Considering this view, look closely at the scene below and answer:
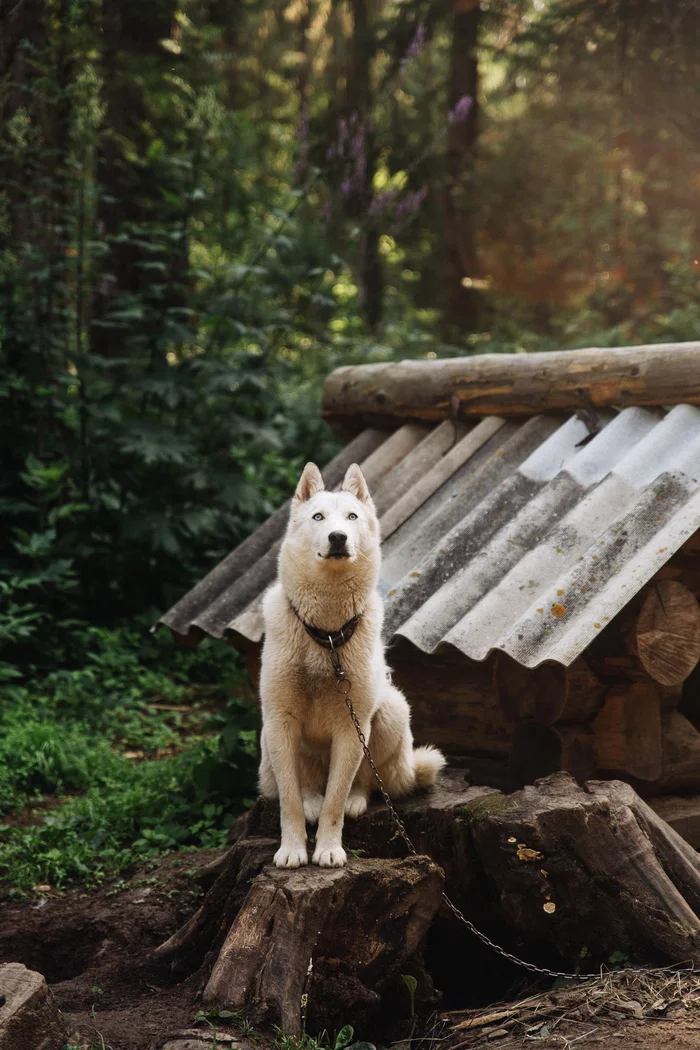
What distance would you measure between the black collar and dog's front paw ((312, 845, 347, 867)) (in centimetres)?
75

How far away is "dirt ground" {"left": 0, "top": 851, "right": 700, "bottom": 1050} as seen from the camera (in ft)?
9.80

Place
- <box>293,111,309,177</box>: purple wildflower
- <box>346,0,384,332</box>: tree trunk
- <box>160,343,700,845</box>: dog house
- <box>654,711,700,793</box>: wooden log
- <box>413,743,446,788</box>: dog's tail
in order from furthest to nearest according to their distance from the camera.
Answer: <box>346,0,384,332</box>: tree trunk, <box>293,111,309,177</box>: purple wildflower, <box>654,711,700,793</box>: wooden log, <box>160,343,700,845</box>: dog house, <box>413,743,446,788</box>: dog's tail

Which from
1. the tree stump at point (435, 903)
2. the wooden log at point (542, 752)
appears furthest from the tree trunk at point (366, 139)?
the tree stump at point (435, 903)

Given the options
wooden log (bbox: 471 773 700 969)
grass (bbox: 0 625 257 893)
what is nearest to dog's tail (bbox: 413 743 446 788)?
wooden log (bbox: 471 773 700 969)

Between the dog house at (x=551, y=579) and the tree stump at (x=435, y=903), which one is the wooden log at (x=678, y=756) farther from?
the tree stump at (x=435, y=903)

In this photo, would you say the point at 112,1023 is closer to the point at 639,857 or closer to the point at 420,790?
the point at 420,790

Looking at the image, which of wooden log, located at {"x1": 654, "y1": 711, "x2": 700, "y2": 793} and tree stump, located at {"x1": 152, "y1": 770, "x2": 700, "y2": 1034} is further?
wooden log, located at {"x1": 654, "y1": 711, "x2": 700, "y2": 793}

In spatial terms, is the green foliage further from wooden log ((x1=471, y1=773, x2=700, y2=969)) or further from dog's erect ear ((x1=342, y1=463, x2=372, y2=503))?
dog's erect ear ((x1=342, y1=463, x2=372, y2=503))

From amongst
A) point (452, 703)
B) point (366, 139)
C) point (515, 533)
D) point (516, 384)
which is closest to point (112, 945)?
point (452, 703)

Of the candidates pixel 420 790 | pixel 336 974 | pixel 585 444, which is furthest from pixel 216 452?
pixel 336 974

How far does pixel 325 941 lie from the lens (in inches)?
125

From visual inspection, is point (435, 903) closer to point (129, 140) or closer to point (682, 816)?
point (682, 816)

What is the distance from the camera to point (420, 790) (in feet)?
13.2

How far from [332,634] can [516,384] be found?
257cm
